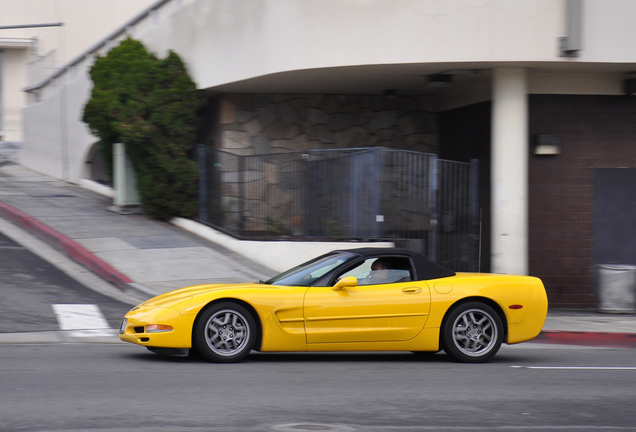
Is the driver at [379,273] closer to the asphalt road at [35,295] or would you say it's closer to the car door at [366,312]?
the car door at [366,312]

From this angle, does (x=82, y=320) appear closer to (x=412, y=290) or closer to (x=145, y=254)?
(x=145, y=254)

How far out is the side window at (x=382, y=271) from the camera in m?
8.28

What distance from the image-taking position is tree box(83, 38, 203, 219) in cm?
1655

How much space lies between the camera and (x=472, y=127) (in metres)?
15.9

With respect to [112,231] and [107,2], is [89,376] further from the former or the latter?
[107,2]

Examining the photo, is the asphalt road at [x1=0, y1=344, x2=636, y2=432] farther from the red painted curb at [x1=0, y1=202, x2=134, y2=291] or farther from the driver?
the red painted curb at [x1=0, y1=202, x2=134, y2=291]

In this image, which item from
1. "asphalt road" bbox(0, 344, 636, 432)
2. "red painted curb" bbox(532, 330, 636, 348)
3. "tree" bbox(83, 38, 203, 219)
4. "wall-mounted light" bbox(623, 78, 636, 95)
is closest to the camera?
"asphalt road" bbox(0, 344, 636, 432)

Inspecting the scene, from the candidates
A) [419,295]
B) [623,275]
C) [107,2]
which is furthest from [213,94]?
[107,2]

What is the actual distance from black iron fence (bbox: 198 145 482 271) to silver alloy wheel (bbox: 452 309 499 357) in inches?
209

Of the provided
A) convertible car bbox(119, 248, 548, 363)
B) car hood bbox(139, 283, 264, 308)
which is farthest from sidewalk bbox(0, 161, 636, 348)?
car hood bbox(139, 283, 264, 308)

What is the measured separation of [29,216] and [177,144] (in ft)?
11.8

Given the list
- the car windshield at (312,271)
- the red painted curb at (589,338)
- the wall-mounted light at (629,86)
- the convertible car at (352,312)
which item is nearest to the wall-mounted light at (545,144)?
the wall-mounted light at (629,86)

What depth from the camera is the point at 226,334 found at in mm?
7730

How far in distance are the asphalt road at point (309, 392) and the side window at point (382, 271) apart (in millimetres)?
859
